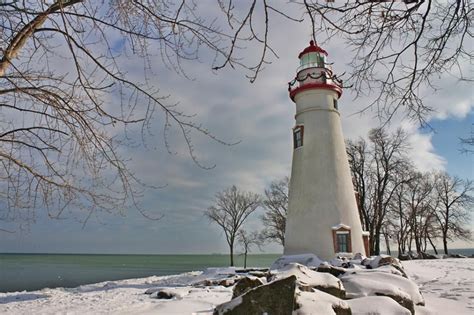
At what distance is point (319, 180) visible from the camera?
694 inches

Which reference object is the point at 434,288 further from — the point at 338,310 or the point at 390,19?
the point at 390,19

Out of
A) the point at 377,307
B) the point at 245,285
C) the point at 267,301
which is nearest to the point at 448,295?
the point at 377,307

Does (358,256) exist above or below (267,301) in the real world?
below

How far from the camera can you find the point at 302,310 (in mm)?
4852

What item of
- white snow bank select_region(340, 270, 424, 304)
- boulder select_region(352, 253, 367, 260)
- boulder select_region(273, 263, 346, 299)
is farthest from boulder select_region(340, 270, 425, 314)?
boulder select_region(352, 253, 367, 260)

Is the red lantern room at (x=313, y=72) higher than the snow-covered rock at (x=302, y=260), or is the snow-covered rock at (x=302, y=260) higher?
the red lantern room at (x=313, y=72)

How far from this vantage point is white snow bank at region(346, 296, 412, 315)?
224 inches

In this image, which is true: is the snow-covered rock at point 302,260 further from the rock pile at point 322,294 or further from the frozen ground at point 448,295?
the rock pile at point 322,294

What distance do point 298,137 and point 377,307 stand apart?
13.8 m

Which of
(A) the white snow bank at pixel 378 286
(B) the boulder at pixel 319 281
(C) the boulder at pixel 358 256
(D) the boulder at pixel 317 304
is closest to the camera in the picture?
(D) the boulder at pixel 317 304

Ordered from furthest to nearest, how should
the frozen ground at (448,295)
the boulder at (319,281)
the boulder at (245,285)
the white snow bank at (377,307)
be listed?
the frozen ground at (448,295) → the boulder at (319,281) → the boulder at (245,285) → the white snow bank at (377,307)

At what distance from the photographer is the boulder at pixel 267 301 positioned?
4785 mm

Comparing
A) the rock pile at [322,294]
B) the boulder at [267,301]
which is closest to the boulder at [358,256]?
the rock pile at [322,294]

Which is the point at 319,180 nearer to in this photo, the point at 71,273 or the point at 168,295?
the point at 168,295
